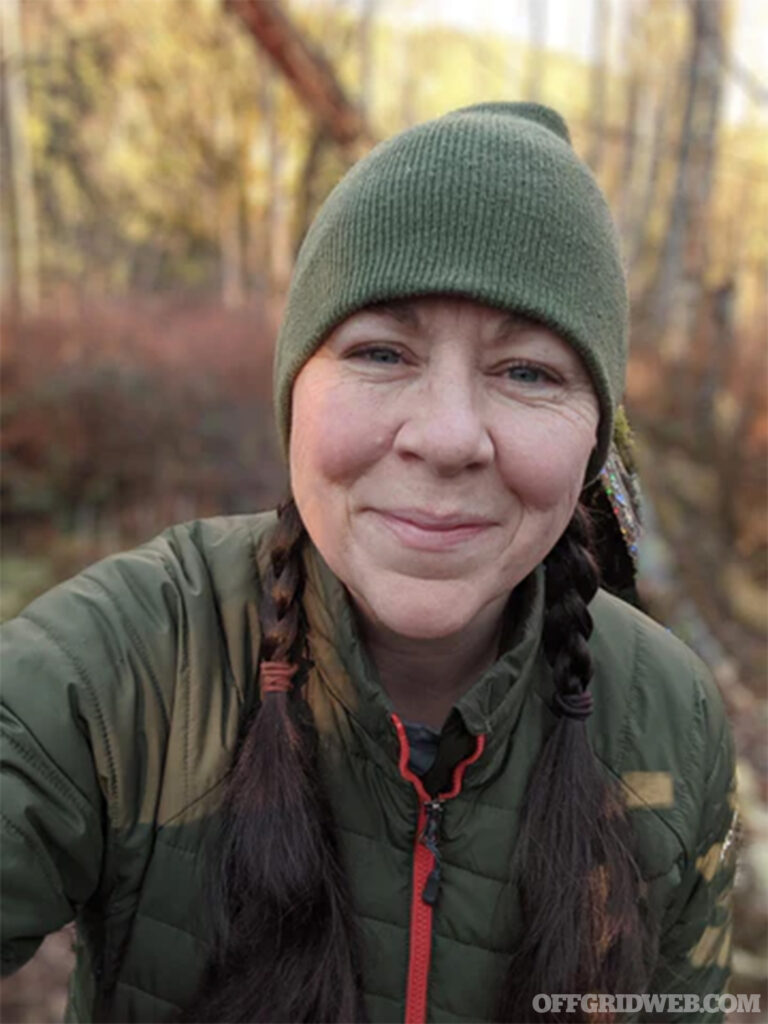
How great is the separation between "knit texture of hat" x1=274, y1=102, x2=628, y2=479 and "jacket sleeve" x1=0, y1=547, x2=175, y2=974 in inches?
19.3

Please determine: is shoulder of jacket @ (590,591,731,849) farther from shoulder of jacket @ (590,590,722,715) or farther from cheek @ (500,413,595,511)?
cheek @ (500,413,595,511)

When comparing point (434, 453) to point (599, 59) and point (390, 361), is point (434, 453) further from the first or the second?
point (599, 59)

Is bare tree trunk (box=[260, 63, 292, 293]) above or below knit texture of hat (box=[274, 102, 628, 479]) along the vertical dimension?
above

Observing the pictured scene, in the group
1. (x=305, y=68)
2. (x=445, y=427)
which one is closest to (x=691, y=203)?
(x=305, y=68)

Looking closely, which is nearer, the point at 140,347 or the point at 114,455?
the point at 114,455

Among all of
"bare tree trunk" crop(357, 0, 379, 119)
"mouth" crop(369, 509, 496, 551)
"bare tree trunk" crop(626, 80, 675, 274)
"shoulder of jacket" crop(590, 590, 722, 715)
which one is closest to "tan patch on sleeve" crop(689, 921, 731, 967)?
"shoulder of jacket" crop(590, 590, 722, 715)

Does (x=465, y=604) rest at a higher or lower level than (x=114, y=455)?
higher

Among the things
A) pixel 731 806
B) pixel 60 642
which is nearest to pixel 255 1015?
pixel 60 642

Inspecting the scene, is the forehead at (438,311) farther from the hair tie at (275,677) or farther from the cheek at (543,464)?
the hair tie at (275,677)

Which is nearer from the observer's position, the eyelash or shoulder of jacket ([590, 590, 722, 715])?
the eyelash

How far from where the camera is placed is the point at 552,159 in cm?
142

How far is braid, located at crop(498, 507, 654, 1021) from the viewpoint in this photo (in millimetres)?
1456

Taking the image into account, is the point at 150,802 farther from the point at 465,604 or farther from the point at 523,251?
the point at 523,251

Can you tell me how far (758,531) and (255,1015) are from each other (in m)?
7.89
